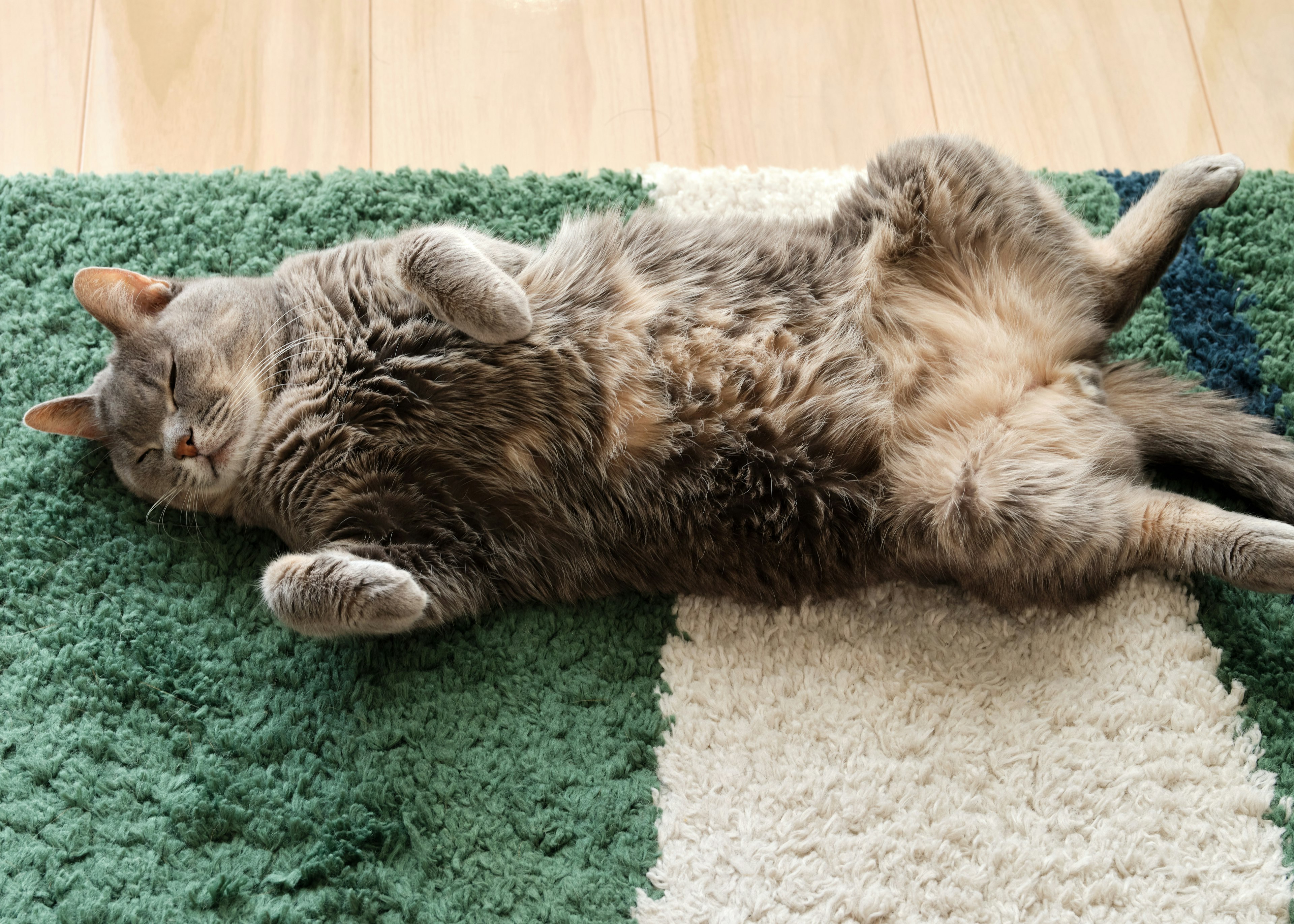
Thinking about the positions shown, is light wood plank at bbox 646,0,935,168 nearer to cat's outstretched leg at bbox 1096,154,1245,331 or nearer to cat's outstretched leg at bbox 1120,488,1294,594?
cat's outstretched leg at bbox 1096,154,1245,331

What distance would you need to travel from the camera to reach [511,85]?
1.86 metres

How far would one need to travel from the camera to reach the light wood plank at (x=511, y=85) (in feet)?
5.99

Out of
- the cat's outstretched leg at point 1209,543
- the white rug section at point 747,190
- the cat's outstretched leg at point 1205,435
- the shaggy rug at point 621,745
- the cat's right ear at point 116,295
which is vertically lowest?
the shaggy rug at point 621,745

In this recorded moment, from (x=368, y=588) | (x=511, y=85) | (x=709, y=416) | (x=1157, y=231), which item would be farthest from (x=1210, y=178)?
(x=368, y=588)

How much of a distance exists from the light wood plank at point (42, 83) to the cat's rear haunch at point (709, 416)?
58 centimetres

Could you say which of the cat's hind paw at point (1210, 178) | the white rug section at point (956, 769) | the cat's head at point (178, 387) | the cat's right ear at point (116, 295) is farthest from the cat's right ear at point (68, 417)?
the cat's hind paw at point (1210, 178)

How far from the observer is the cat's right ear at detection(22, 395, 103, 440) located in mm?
1478

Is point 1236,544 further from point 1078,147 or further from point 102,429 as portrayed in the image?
point 102,429

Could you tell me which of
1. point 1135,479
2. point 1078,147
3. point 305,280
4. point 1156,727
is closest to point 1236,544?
point 1135,479

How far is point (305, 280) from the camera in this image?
1.46 meters

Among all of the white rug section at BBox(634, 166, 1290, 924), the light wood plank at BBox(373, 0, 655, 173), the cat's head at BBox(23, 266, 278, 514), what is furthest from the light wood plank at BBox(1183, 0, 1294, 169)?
the cat's head at BBox(23, 266, 278, 514)

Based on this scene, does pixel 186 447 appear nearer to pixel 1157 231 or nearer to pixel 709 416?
pixel 709 416

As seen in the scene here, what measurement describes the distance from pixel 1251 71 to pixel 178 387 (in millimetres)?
2141

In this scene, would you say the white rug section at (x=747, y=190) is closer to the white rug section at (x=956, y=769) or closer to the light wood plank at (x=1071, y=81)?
the light wood plank at (x=1071, y=81)
